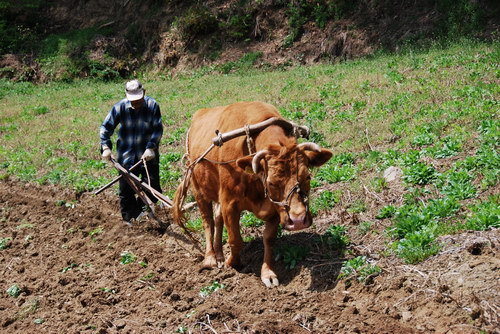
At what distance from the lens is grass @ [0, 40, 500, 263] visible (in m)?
6.88

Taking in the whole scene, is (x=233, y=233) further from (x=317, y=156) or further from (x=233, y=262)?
(x=317, y=156)

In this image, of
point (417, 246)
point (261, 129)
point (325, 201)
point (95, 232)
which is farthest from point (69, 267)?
point (417, 246)

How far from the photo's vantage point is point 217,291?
6.54 meters

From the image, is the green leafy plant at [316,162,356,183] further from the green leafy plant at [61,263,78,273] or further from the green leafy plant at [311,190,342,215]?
the green leafy plant at [61,263,78,273]

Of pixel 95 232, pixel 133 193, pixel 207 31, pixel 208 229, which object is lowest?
pixel 207 31

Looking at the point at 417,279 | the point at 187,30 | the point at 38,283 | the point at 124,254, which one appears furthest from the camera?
the point at 187,30

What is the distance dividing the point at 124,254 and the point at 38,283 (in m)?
1.21

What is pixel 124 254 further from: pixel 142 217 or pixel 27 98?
pixel 27 98

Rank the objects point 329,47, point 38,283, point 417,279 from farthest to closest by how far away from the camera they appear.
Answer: point 329,47 → point 38,283 → point 417,279

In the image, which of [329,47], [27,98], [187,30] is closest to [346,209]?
[329,47]

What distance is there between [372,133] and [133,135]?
454 centimetres

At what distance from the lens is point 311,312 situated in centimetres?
558

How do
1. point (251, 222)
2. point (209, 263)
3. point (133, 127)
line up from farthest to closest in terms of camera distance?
point (133, 127) → point (251, 222) → point (209, 263)

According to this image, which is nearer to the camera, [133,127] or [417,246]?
[417,246]
